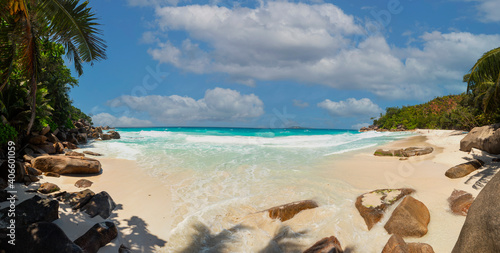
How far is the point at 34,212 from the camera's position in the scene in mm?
4695

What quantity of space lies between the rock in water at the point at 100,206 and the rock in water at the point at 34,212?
28.4 inches

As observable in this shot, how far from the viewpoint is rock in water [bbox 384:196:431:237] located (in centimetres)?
504

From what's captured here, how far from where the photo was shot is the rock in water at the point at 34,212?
447cm

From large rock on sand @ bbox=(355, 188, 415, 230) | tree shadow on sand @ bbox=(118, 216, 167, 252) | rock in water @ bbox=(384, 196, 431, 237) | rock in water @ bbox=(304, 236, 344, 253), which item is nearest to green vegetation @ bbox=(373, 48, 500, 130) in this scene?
large rock on sand @ bbox=(355, 188, 415, 230)

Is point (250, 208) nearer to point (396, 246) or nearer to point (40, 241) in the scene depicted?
point (396, 246)

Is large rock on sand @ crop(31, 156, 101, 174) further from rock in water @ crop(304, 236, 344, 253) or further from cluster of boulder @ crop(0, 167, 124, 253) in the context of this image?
rock in water @ crop(304, 236, 344, 253)

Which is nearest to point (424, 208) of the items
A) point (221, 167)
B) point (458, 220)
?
point (458, 220)

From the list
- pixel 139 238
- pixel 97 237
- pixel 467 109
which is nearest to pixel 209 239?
pixel 139 238

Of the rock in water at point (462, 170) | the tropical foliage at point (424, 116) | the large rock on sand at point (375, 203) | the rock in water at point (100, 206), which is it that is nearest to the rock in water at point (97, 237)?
the rock in water at point (100, 206)

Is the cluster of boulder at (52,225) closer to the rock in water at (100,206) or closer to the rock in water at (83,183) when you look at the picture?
the rock in water at (100,206)

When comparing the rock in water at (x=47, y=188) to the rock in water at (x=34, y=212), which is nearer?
the rock in water at (x=34, y=212)

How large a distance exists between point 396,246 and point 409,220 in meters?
1.16

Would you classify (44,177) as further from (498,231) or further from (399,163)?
(399,163)

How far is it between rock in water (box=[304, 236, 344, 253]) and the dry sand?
0.61m
